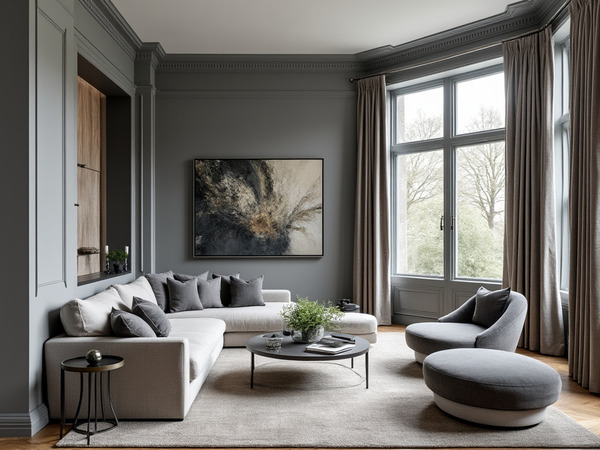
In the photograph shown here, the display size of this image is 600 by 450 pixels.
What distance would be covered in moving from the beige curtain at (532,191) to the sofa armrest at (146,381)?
12.1ft

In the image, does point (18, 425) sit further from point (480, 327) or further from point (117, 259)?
point (480, 327)

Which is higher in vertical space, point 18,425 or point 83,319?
point 83,319

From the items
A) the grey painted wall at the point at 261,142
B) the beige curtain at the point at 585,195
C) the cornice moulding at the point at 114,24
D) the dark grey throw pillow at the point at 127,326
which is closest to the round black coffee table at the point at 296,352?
the dark grey throw pillow at the point at 127,326

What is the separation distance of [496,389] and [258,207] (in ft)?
14.3

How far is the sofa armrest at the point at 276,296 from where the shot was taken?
6434mm

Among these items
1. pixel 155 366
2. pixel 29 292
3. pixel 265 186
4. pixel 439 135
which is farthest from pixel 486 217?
pixel 29 292

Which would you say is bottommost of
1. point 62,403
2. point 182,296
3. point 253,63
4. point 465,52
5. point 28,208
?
point 62,403

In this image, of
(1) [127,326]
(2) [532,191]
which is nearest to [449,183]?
(2) [532,191]

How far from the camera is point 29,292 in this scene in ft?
11.1

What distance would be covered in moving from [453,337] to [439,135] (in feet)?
10.5

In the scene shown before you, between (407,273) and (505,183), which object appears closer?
(505,183)

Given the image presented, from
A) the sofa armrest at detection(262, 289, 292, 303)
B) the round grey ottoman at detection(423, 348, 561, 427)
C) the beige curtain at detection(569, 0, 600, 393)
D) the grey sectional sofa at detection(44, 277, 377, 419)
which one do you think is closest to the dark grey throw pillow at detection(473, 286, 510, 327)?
the beige curtain at detection(569, 0, 600, 393)

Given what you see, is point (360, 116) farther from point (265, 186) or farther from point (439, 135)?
point (265, 186)

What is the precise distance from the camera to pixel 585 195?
4.25 meters
